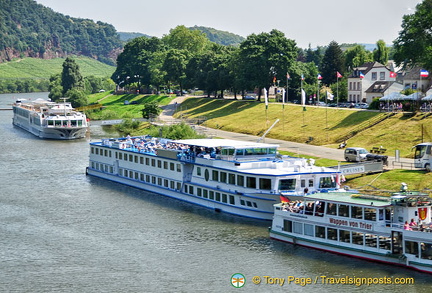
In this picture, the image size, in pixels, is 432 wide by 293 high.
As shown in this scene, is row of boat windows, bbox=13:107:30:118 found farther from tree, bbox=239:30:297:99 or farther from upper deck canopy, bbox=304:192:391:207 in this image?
upper deck canopy, bbox=304:192:391:207

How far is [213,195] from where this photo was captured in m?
64.4

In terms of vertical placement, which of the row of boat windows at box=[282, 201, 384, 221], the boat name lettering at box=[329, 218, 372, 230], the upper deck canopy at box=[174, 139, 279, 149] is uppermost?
the upper deck canopy at box=[174, 139, 279, 149]

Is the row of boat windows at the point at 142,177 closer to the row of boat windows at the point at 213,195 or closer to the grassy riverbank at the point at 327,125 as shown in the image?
the row of boat windows at the point at 213,195

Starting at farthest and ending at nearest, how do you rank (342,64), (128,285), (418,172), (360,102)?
(342,64) → (360,102) → (418,172) → (128,285)

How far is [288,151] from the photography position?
86812 mm

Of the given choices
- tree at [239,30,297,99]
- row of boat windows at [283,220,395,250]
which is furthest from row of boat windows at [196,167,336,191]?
tree at [239,30,297,99]

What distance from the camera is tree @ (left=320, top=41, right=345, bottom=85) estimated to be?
16112cm

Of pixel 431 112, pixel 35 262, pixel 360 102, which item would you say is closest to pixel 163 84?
pixel 360 102

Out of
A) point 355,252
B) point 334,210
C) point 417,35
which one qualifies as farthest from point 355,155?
point 417,35

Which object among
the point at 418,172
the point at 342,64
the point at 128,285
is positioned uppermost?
the point at 342,64

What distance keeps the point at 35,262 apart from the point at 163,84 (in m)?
140

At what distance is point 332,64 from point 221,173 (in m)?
104

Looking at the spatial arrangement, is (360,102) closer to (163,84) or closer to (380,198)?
(163,84)

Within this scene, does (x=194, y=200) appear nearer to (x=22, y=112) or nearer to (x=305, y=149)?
(x=305, y=149)
